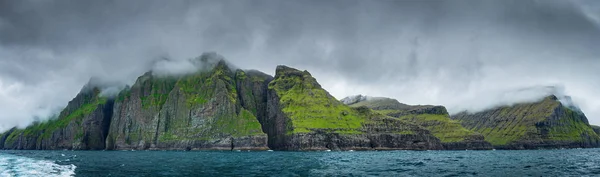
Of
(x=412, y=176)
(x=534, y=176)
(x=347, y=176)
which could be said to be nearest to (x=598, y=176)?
(x=534, y=176)

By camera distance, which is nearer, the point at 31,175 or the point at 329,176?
the point at 31,175

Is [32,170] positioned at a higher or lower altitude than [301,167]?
higher

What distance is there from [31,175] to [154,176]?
1539 cm

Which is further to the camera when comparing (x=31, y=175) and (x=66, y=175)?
(x=66, y=175)

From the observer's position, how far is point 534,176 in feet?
182

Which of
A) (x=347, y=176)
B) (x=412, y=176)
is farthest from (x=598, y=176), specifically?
(x=347, y=176)

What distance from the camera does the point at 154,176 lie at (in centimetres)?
5716

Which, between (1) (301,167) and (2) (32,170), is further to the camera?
(1) (301,167)

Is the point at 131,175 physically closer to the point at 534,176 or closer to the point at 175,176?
the point at 175,176

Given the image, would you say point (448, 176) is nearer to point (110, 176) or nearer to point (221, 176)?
point (221, 176)

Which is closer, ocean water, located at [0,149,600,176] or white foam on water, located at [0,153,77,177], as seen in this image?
white foam on water, located at [0,153,77,177]

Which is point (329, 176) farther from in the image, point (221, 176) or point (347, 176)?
point (221, 176)

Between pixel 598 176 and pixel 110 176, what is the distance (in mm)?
66617

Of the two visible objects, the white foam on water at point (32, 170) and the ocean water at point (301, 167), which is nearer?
the white foam on water at point (32, 170)
